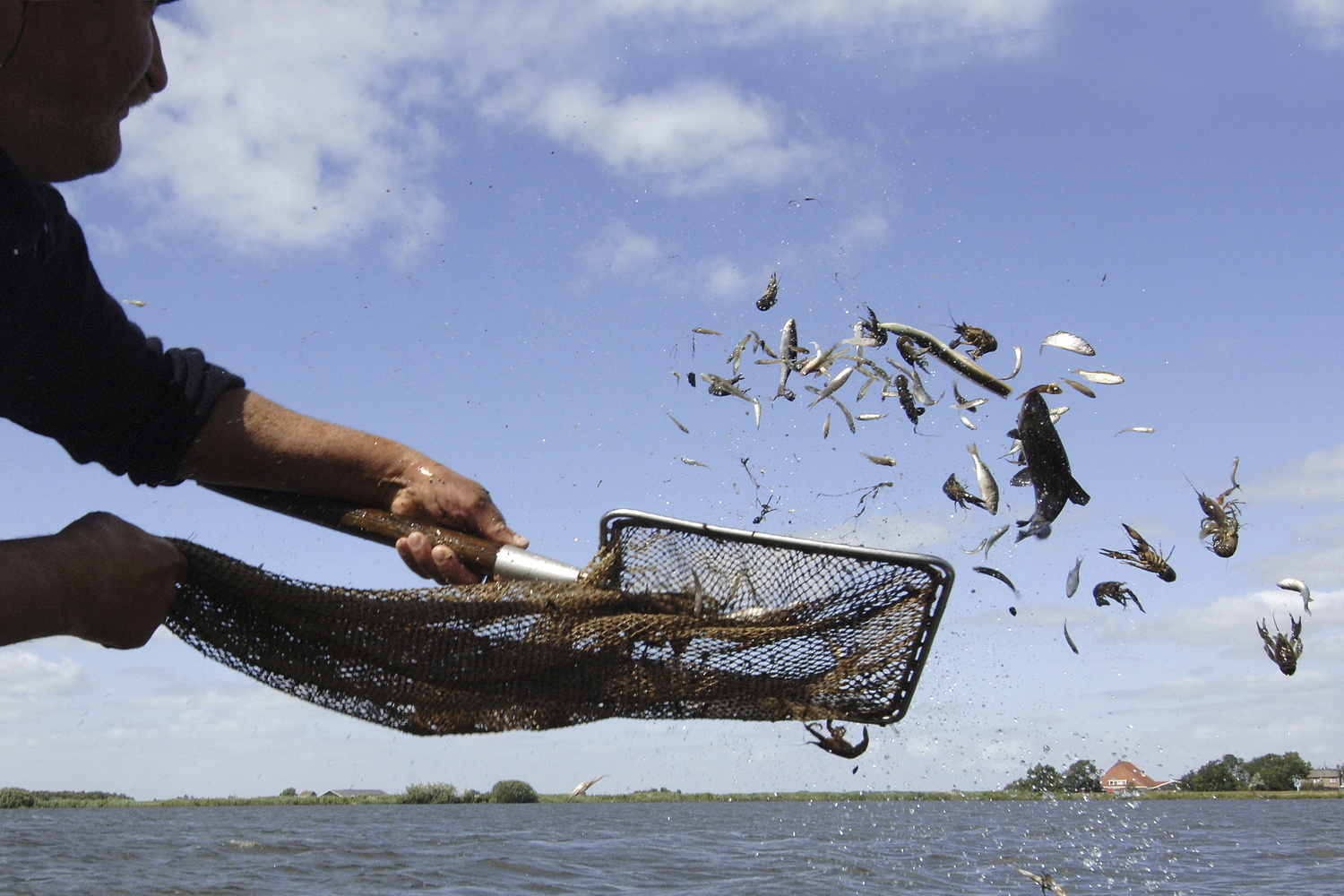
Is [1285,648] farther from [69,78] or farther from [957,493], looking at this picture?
[69,78]

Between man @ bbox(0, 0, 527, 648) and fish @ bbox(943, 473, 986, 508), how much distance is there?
308 cm

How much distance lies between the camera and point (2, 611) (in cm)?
241

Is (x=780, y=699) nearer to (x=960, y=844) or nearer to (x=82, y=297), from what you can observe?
(x=82, y=297)

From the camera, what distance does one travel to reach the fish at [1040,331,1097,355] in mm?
5277

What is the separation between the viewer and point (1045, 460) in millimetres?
4820

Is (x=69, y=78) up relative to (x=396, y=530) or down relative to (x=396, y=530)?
up

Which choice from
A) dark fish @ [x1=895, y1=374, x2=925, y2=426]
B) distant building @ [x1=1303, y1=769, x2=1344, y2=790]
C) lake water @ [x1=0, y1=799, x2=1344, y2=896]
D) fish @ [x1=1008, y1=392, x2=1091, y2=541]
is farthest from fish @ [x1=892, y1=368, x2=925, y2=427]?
distant building @ [x1=1303, y1=769, x2=1344, y2=790]

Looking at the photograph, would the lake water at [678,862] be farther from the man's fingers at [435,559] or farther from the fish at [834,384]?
the man's fingers at [435,559]

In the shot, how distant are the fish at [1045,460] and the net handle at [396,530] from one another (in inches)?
103

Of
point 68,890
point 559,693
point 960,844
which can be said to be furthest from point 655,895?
point 960,844

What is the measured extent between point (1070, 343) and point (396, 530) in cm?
375

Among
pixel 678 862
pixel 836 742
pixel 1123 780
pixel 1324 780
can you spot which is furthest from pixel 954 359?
pixel 1324 780

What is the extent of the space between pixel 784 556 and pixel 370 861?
2502 cm

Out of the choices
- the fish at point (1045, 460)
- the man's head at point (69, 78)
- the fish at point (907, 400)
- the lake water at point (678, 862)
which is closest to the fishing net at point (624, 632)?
the man's head at point (69, 78)
